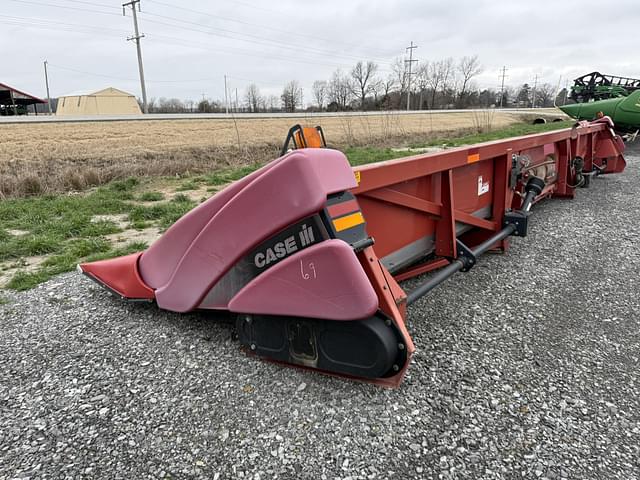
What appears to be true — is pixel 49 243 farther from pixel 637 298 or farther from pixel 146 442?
pixel 637 298

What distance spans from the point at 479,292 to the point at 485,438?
1.57 metres

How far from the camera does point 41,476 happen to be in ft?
5.61

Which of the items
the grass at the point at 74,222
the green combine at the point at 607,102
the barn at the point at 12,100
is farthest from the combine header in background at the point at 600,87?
the barn at the point at 12,100

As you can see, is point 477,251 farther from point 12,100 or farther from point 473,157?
point 12,100

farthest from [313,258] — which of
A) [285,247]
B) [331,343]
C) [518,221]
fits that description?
[518,221]

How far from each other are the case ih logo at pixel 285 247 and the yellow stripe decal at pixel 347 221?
0.40ft

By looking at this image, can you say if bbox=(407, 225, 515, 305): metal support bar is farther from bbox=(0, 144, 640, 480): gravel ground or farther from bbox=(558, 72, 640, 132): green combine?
bbox=(558, 72, 640, 132): green combine

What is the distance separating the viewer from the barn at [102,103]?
5678 centimetres

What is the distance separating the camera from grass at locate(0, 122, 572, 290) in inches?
169

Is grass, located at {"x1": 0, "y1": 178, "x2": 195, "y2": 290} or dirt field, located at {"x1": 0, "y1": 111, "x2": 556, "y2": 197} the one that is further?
dirt field, located at {"x1": 0, "y1": 111, "x2": 556, "y2": 197}

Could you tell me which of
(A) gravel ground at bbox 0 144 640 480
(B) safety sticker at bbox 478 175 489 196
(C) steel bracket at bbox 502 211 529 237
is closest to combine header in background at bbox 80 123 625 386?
(A) gravel ground at bbox 0 144 640 480

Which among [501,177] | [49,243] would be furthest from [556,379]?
[49,243]

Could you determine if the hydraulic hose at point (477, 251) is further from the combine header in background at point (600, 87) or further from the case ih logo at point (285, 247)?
the combine header in background at point (600, 87)

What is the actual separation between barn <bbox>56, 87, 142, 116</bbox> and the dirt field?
35.4 meters
